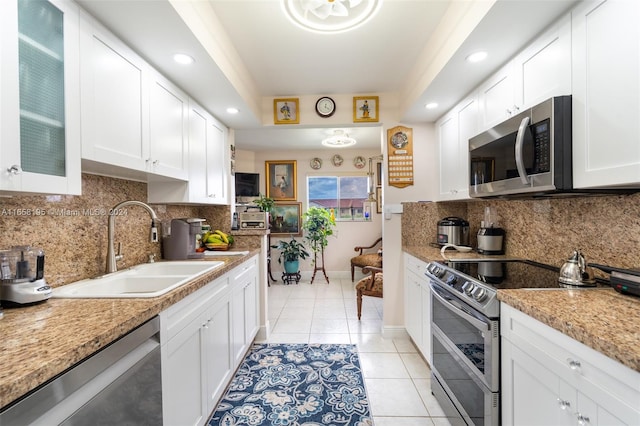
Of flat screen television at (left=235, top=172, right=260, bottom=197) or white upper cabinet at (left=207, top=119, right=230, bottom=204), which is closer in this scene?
white upper cabinet at (left=207, top=119, right=230, bottom=204)

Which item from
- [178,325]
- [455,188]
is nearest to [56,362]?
[178,325]

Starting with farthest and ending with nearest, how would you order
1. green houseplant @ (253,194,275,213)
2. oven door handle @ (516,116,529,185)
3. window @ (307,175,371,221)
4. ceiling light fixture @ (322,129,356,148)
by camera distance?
window @ (307,175,371,221) < green houseplant @ (253,194,275,213) < ceiling light fixture @ (322,129,356,148) < oven door handle @ (516,116,529,185)

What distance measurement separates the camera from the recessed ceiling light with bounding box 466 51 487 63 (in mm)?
1699

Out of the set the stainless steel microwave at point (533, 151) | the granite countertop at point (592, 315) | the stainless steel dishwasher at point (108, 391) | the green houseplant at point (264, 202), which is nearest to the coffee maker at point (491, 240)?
the stainless steel microwave at point (533, 151)

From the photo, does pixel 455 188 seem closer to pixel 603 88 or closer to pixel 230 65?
pixel 603 88

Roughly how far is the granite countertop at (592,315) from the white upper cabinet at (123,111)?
1.93 meters

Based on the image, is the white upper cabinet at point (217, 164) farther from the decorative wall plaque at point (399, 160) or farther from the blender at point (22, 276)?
the decorative wall plaque at point (399, 160)

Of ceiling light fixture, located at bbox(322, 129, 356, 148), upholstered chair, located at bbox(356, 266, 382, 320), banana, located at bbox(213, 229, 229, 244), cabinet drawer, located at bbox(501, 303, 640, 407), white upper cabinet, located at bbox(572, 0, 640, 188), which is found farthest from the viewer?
ceiling light fixture, located at bbox(322, 129, 356, 148)

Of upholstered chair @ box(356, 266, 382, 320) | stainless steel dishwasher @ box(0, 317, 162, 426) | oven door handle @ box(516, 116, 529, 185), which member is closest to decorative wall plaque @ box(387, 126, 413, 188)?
upholstered chair @ box(356, 266, 382, 320)

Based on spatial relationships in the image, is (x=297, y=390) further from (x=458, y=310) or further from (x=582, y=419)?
(x=582, y=419)

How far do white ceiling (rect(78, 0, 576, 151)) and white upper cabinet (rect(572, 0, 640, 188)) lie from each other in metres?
0.21

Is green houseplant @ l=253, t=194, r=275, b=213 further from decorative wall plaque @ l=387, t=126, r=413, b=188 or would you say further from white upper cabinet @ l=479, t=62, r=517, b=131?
white upper cabinet @ l=479, t=62, r=517, b=131

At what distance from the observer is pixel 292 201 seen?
5488 mm

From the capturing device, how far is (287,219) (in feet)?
18.0
